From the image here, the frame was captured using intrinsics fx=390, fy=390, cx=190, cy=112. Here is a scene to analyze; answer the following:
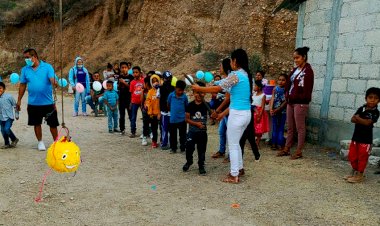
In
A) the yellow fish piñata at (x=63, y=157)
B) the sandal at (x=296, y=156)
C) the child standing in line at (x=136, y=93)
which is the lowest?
the sandal at (x=296, y=156)

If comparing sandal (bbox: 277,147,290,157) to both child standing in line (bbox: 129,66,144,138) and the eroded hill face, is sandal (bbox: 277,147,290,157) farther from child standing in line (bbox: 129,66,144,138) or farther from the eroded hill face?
the eroded hill face

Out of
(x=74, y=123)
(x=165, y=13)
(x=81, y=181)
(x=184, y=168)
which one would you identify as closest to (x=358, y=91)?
(x=184, y=168)

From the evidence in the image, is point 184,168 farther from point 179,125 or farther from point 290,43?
point 290,43

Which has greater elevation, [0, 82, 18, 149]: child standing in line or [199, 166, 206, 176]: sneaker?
[0, 82, 18, 149]: child standing in line

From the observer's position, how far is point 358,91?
7.28 metres

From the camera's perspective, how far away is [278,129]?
7859mm

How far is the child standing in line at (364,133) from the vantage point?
5551 mm

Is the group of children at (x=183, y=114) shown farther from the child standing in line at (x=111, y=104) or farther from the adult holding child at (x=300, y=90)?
the adult holding child at (x=300, y=90)

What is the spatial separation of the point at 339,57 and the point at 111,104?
5.18 meters

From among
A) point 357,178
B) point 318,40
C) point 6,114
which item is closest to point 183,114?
point 357,178

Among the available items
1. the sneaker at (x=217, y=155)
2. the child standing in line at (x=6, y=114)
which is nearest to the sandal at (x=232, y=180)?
the sneaker at (x=217, y=155)

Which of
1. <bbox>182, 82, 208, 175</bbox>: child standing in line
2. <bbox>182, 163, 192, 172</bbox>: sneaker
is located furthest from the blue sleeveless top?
<bbox>182, 163, 192, 172</bbox>: sneaker

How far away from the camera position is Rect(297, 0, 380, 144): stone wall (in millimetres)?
7102

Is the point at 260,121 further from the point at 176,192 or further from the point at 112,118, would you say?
the point at 112,118
